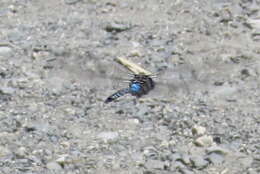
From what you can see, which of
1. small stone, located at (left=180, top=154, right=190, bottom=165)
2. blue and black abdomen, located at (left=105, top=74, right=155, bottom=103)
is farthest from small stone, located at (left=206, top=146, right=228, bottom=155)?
blue and black abdomen, located at (left=105, top=74, right=155, bottom=103)

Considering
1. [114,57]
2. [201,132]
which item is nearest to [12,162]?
[201,132]

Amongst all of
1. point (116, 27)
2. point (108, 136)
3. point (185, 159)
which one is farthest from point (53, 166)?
point (116, 27)

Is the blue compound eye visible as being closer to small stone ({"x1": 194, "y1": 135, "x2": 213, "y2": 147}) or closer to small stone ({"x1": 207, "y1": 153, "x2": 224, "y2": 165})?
small stone ({"x1": 194, "y1": 135, "x2": 213, "y2": 147})

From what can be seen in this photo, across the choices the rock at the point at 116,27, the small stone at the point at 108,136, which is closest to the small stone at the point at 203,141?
the small stone at the point at 108,136

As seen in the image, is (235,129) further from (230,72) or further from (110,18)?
(110,18)

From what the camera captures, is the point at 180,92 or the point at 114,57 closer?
the point at 180,92

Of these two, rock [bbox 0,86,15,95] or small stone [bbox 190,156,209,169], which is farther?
rock [bbox 0,86,15,95]
